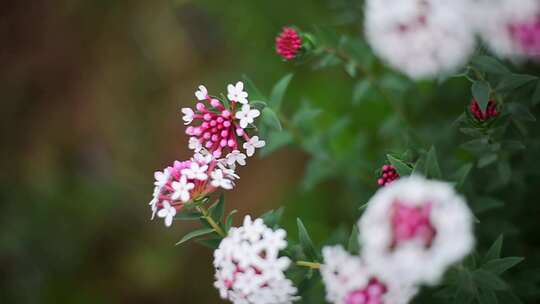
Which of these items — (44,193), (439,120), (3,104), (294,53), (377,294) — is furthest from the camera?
(3,104)

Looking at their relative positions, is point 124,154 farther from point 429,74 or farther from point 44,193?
point 429,74

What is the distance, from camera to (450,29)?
2.12m

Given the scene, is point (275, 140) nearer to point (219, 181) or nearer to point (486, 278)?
point (219, 181)

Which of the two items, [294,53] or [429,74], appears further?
[294,53]

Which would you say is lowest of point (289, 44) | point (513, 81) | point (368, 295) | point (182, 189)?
point (368, 295)

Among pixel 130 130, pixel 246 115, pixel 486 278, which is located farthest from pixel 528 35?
pixel 130 130

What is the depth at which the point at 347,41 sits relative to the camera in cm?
328

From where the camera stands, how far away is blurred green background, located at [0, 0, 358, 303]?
543cm

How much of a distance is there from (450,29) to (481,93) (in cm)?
43

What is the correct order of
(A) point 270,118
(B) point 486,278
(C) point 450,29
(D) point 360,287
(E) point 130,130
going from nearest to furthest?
(D) point 360,287, (C) point 450,29, (B) point 486,278, (A) point 270,118, (E) point 130,130

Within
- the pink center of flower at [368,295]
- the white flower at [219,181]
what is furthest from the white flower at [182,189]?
the pink center of flower at [368,295]

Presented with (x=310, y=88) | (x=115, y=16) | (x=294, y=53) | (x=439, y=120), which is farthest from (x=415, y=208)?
(x=115, y=16)

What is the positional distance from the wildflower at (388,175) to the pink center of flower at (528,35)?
2.62 feet

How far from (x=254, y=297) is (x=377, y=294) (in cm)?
53
